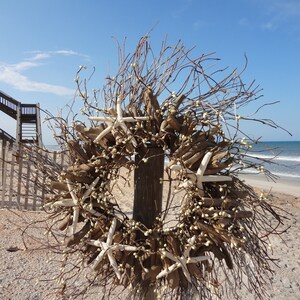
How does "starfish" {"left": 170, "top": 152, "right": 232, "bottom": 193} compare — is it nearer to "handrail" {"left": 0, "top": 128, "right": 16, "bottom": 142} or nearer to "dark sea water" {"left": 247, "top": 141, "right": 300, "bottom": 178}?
"dark sea water" {"left": 247, "top": 141, "right": 300, "bottom": 178}

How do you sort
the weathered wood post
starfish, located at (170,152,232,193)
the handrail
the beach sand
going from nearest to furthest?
starfish, located at (170,152,232,193)
the weathered wood post
the beach sand
the handrail

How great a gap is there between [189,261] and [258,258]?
49cm

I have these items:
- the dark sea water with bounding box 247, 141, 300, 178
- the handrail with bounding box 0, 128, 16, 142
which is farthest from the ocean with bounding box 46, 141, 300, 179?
the handrail with bounding box 0, 128, 16, 142

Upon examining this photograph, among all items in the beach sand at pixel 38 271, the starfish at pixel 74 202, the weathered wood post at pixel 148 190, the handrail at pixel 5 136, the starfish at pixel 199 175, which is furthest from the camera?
the handrail at pixel 5 136

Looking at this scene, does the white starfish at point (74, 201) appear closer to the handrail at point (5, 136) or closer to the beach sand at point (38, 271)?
the beach sand at point (38, 271)

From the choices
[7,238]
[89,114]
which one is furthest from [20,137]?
[89,114]

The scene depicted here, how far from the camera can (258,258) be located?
6.79ft

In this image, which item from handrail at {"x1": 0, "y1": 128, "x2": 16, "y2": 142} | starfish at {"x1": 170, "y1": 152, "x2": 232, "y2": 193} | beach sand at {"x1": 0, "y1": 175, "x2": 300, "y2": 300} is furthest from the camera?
handrail at {"x1": 0, "y1": 128, "x2": 16, "y2": 142}

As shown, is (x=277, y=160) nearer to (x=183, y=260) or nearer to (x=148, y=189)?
(x=148, y=189)

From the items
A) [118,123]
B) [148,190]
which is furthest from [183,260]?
[118,123]

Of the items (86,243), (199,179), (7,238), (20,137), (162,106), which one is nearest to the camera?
(199,179)

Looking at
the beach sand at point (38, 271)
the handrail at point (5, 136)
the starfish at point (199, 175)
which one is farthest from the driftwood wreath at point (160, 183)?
the handrail at point (5, 136)

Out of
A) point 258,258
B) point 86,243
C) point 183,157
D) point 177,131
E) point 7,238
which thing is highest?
point 177,131

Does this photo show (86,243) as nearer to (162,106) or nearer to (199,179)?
(199,179)
